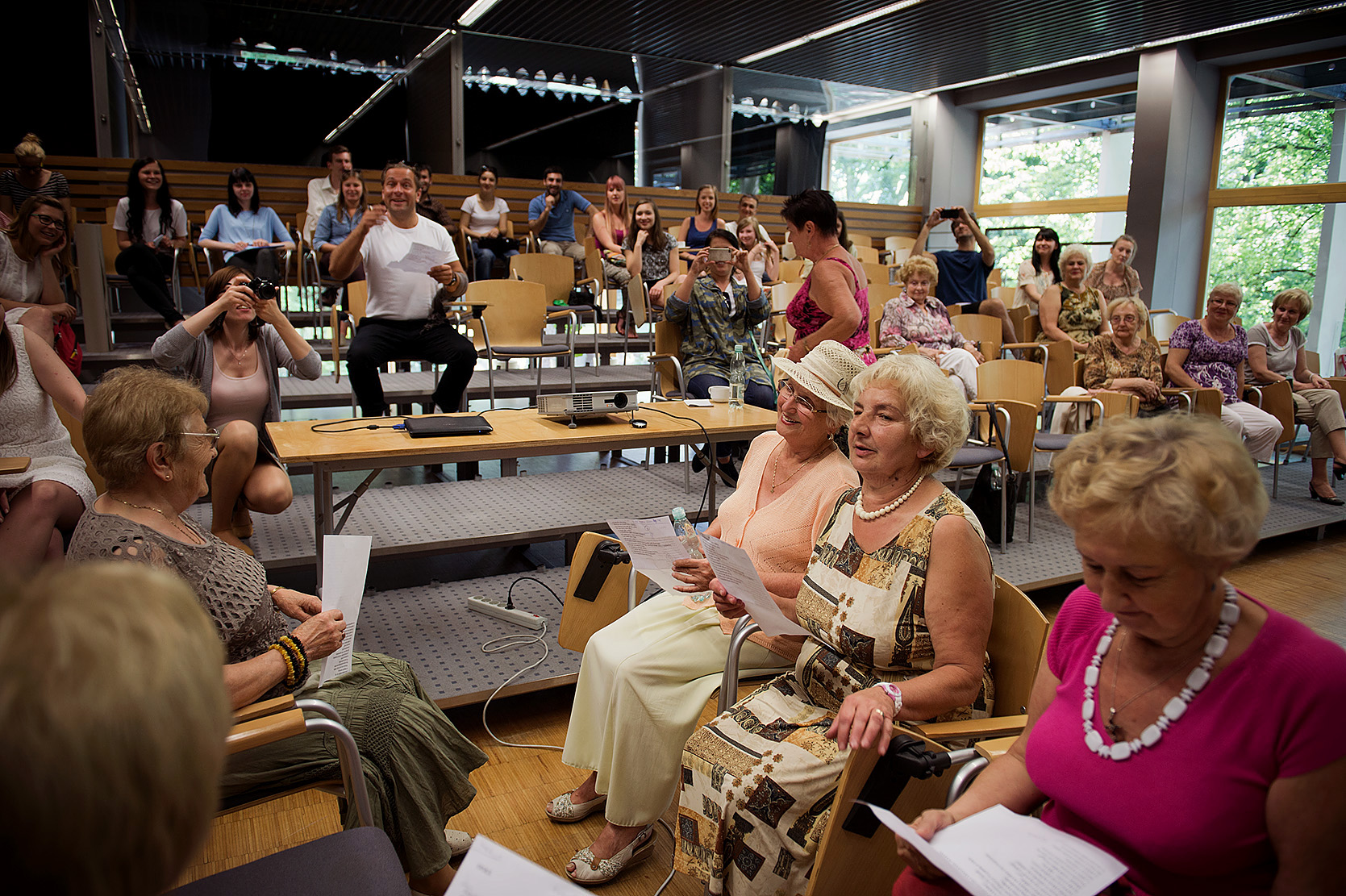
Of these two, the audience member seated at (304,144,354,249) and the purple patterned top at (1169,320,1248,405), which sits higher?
the audience member seated at (304,144,354,249)

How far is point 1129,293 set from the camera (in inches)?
277

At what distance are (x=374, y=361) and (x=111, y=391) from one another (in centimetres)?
302

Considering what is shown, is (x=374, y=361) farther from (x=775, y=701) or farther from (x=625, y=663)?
(x=775, y=701)

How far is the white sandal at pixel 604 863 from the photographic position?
2033 mm

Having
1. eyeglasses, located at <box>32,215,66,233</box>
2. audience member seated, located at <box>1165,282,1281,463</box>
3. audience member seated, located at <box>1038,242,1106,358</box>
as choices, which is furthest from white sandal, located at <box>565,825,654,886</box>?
audience member seated, located at <box>1038,242,1106,358</box>

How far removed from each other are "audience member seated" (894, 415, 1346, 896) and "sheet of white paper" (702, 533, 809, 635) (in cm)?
59

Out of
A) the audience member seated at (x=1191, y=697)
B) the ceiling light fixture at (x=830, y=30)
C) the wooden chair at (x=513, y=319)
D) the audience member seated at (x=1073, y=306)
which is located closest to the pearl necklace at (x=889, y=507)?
the audience member seated at (x=1191, y=697)

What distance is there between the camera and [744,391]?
15.6ft

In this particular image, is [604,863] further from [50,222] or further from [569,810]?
[50,222]

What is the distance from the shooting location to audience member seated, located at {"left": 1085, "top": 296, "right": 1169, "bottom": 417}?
5527 millimetres

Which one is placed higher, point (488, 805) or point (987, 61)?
point (987, 61)

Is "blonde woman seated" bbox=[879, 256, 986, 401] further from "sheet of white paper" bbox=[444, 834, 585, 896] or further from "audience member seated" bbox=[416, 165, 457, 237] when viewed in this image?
"sheet of white paper" bbox=[444, 834, 585, 896]

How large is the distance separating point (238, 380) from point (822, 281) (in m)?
2.43

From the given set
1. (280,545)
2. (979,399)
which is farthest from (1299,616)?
(280,545)
